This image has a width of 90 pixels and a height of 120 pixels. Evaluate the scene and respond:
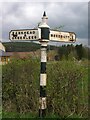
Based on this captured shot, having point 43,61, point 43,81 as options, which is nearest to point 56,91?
point 43,81

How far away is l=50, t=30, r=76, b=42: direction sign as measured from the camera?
19.5ft

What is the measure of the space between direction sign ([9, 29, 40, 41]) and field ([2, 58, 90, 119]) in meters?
0.95

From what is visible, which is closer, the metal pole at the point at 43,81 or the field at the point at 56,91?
the metal pole at the point at 43,81

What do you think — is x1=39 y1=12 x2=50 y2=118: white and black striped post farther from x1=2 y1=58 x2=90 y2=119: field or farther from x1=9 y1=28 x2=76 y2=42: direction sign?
x1=2 y1=58 x2=90 y2=119: field

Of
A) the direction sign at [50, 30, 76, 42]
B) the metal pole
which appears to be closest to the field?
the metal pole

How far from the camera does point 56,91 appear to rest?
6.26 meters

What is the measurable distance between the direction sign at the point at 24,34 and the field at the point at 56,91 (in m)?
0.95

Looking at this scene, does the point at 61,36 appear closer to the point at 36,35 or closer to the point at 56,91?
the point at 36,35

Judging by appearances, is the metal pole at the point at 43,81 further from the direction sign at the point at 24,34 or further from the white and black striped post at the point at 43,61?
the direction sign at the point at 24,34

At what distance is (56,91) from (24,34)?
1.40m

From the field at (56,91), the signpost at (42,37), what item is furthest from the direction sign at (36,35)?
the field at (56,91)

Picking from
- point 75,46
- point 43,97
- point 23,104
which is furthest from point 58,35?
point 23,104

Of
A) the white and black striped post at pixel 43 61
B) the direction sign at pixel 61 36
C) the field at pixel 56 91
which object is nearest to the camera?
the white and black striped post at pixel 43 61

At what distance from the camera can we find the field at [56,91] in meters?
6.18
